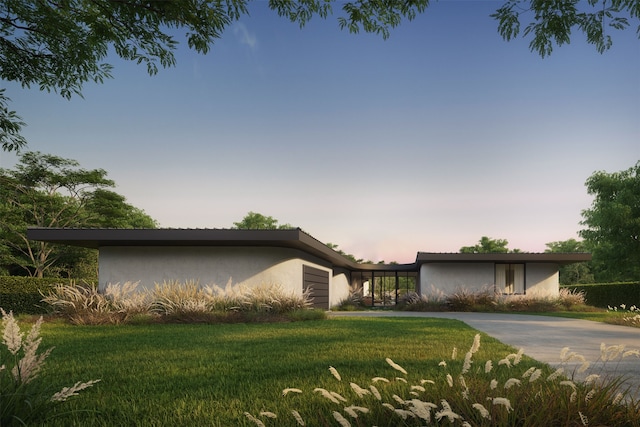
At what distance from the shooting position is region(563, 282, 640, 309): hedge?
24.2m

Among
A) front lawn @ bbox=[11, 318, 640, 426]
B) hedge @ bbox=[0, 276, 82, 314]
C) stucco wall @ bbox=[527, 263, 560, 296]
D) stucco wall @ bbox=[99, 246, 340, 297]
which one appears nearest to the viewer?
front lawn @ bbox=[11, 318, 640, 426]

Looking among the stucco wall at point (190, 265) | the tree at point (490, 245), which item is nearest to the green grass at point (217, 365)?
the stucco wall at point (190, 265)

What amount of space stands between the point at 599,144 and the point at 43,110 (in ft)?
32.6

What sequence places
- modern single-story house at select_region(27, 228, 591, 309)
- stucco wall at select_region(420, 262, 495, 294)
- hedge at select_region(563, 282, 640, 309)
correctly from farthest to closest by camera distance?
hedge at select_region(563, 282, 640, 309) < stucco wall at select_region(420, 262, 495, 294) < modern single-story house at select_region(27, 228, 591, 309)

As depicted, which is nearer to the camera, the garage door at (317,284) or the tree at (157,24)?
the tree at (157,24)

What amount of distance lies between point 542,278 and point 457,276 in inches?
168

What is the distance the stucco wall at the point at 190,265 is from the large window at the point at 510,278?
528 inches

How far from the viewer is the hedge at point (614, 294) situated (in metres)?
24.2

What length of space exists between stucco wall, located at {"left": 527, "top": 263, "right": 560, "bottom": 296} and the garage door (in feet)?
34.1

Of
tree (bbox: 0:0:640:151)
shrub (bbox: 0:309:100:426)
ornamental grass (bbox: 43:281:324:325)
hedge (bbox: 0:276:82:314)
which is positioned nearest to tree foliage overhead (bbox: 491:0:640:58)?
tree (bbox: 0:0:640:151)

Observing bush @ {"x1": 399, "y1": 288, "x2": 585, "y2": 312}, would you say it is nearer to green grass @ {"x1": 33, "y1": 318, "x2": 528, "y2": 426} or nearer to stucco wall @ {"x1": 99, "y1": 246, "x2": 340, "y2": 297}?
stucco wall @ {"x1": 99, "y1": 246, "x2": 340, "y2": 297}

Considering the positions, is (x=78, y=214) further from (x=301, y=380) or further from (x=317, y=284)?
(x=301, y=380)

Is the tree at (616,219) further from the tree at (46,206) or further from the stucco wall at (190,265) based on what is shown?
the tree at (46,206)

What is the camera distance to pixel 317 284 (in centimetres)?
2172
